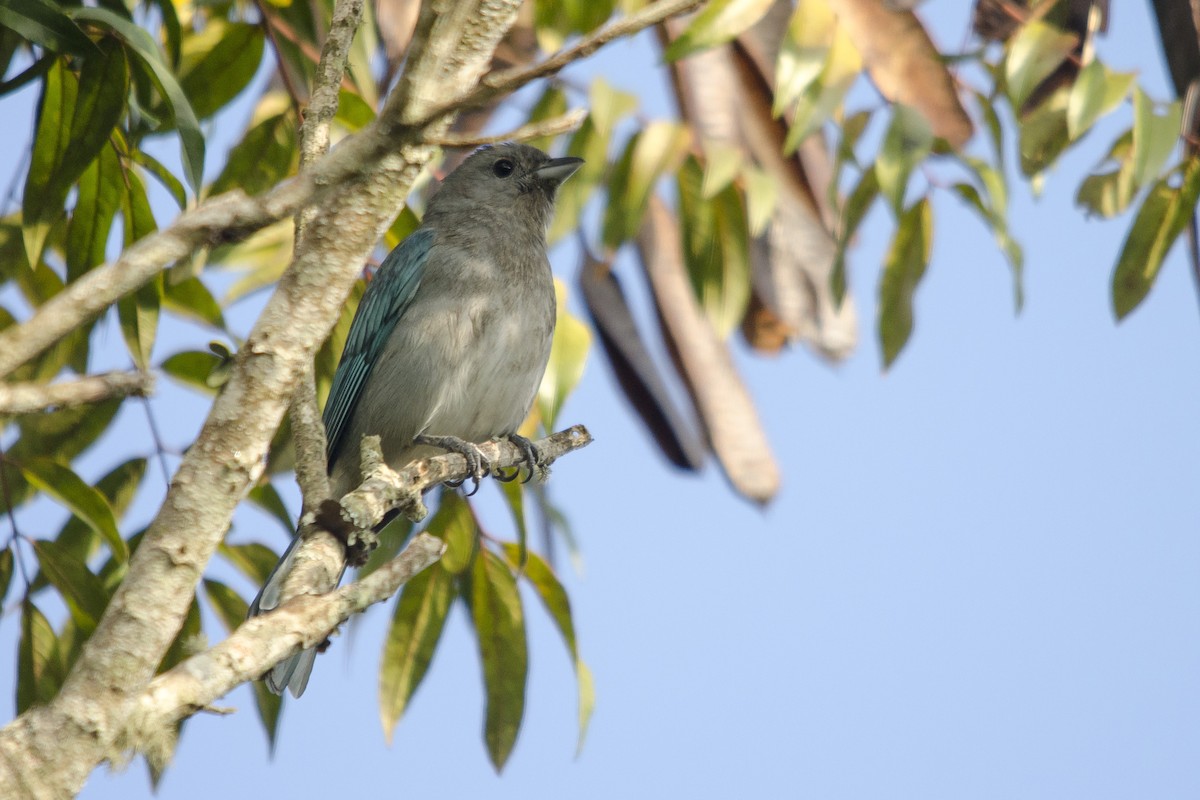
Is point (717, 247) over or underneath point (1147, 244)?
over

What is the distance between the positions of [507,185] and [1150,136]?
260 cm

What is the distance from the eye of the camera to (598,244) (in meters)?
4.75

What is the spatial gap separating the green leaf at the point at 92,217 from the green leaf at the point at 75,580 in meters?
0.79

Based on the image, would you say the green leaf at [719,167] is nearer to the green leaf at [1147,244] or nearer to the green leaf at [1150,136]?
the green leaf at [1150,136]

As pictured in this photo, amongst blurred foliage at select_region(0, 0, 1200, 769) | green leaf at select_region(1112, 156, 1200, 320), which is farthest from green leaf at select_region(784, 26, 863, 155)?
green leaf at select_region(1112, 156, 1200, 320)

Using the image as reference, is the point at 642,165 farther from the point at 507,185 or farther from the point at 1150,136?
the point at 1150,136

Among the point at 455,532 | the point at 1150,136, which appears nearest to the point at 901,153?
the point at 1150,136

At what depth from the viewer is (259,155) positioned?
4340 millimetres

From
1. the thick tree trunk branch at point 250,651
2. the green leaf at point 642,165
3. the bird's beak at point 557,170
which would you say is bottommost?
the thick tree trunk branch at point 250,651

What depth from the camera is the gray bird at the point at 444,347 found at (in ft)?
15.4

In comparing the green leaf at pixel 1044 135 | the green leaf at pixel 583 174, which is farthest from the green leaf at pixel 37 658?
the green leaf at pixel 1044 135

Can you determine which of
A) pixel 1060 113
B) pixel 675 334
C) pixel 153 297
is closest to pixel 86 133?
pixel 153 297

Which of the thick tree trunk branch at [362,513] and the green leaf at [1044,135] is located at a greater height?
the green leaf at [1044,135]

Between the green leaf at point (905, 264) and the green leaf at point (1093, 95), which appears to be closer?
the green leaf at point (1093, 95)
